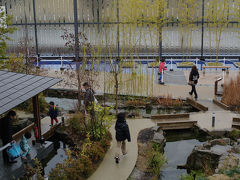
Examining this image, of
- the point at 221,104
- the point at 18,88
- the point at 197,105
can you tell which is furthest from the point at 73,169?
the point at 221,104

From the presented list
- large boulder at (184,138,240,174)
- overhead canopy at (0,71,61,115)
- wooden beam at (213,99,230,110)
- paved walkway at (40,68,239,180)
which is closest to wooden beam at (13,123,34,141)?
overhead canopy at (0,71,61,115)

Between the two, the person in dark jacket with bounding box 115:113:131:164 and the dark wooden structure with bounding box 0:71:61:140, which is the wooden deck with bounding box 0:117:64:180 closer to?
the dark wooden structure with bounding box 0:71:61:140

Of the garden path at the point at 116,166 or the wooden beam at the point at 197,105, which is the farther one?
the wooden beam at the point at 197,105

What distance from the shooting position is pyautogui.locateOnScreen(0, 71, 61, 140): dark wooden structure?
7.38 meters

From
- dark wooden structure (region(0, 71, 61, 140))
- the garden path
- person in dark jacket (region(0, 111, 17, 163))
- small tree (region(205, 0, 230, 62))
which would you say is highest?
small tree (region(205, 0, 230, 62))

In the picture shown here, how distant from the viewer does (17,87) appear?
322 inches

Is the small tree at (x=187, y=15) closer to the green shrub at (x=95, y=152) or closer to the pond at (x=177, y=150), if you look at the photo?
the pond at (x=177, y=150)

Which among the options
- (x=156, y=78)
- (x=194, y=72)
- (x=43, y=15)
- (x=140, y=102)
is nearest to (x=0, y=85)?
(x=140, y=102)

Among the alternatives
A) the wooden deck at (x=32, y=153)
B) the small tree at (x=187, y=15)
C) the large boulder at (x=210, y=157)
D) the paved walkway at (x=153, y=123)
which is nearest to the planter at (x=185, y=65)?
the paved walkway at (x=153, y=123)

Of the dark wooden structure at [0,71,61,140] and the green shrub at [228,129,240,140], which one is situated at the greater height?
the dark wooden structure at [0,71,61,140]

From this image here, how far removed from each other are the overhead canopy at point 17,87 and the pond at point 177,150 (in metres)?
3.42

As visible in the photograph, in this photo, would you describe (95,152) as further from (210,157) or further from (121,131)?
(210,157)

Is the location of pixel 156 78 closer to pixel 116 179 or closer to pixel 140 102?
pixel 140 102

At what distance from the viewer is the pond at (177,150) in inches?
336
